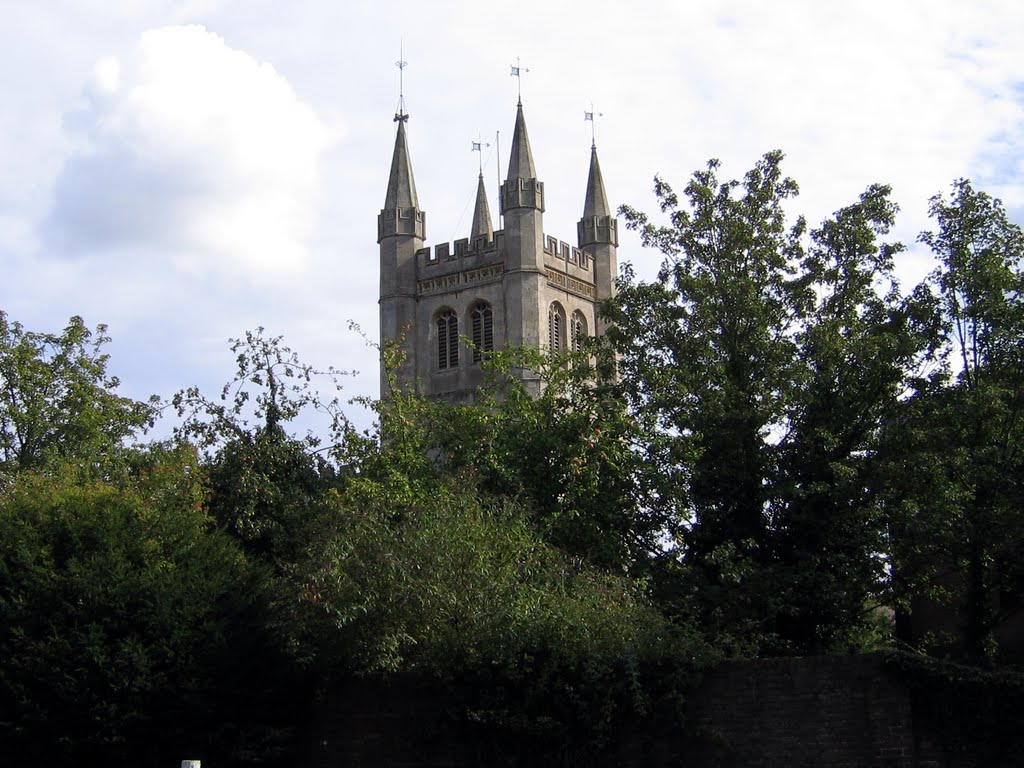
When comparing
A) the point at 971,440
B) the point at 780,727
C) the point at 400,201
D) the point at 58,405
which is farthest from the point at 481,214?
the point at 780,727

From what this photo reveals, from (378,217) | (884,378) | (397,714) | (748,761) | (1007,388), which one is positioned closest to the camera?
(748,761)

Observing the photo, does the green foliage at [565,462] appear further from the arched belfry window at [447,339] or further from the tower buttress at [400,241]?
the tower buttress at [400,241]

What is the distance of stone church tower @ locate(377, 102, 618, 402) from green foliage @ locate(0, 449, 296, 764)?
39655mm

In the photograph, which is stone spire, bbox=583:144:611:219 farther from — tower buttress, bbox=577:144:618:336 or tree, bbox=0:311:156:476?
tree, bbox=0:311:156:476

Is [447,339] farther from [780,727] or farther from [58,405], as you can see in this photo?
[780,727]

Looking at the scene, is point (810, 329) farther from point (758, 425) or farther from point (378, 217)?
point (378, 217)

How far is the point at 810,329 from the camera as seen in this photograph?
84.2 feet

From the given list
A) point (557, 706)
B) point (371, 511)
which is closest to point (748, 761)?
point (557, 706)

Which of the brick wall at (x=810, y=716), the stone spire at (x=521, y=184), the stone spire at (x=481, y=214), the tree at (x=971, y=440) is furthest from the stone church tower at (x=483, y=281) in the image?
the brick wall at (x=810, y=716)

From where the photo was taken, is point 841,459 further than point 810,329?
No

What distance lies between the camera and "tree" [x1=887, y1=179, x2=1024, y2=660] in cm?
2166

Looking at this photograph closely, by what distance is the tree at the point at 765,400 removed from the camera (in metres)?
22.9

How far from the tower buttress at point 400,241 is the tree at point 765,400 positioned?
3798cm

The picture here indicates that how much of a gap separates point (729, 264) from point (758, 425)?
4096 mm
